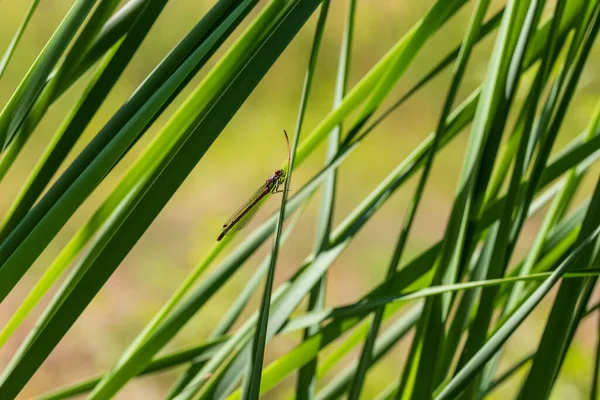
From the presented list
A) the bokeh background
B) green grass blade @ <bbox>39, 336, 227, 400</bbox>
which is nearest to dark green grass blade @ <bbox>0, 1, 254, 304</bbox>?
green grass blade @ <bbox>39, 336, 227, 400</bbox>

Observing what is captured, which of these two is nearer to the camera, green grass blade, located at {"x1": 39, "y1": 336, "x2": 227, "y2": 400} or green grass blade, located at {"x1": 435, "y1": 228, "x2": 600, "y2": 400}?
green grass blade, located at {"x1": 435, "y1": 228, "x2": 600, "y2": 400}

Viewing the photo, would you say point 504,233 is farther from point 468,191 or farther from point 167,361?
point 167,361

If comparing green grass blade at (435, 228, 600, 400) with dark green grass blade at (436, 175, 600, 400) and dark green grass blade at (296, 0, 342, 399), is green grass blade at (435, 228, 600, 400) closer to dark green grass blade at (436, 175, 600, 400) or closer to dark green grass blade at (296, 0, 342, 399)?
dark green grass blade at (436, 175, 600, 400)

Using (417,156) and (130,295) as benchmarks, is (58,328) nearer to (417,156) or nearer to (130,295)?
(417,156)

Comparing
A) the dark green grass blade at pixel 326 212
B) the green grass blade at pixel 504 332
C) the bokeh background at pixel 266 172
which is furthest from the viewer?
the bokeh background at pixel 266 172

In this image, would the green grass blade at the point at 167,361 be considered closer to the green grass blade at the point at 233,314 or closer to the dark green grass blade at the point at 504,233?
the green grass blade at the point at 233,314

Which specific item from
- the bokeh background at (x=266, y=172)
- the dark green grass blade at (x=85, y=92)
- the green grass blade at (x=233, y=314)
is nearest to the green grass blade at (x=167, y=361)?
the green grass blade at (x=233, y=314)

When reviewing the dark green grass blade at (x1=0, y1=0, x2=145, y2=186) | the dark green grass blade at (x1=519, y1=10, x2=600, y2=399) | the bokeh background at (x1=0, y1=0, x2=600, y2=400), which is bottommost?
the dark green grass blade at (x1=519, y1=10, x2=600, y2=399)

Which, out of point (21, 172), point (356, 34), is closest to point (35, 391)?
point (21, 172)
